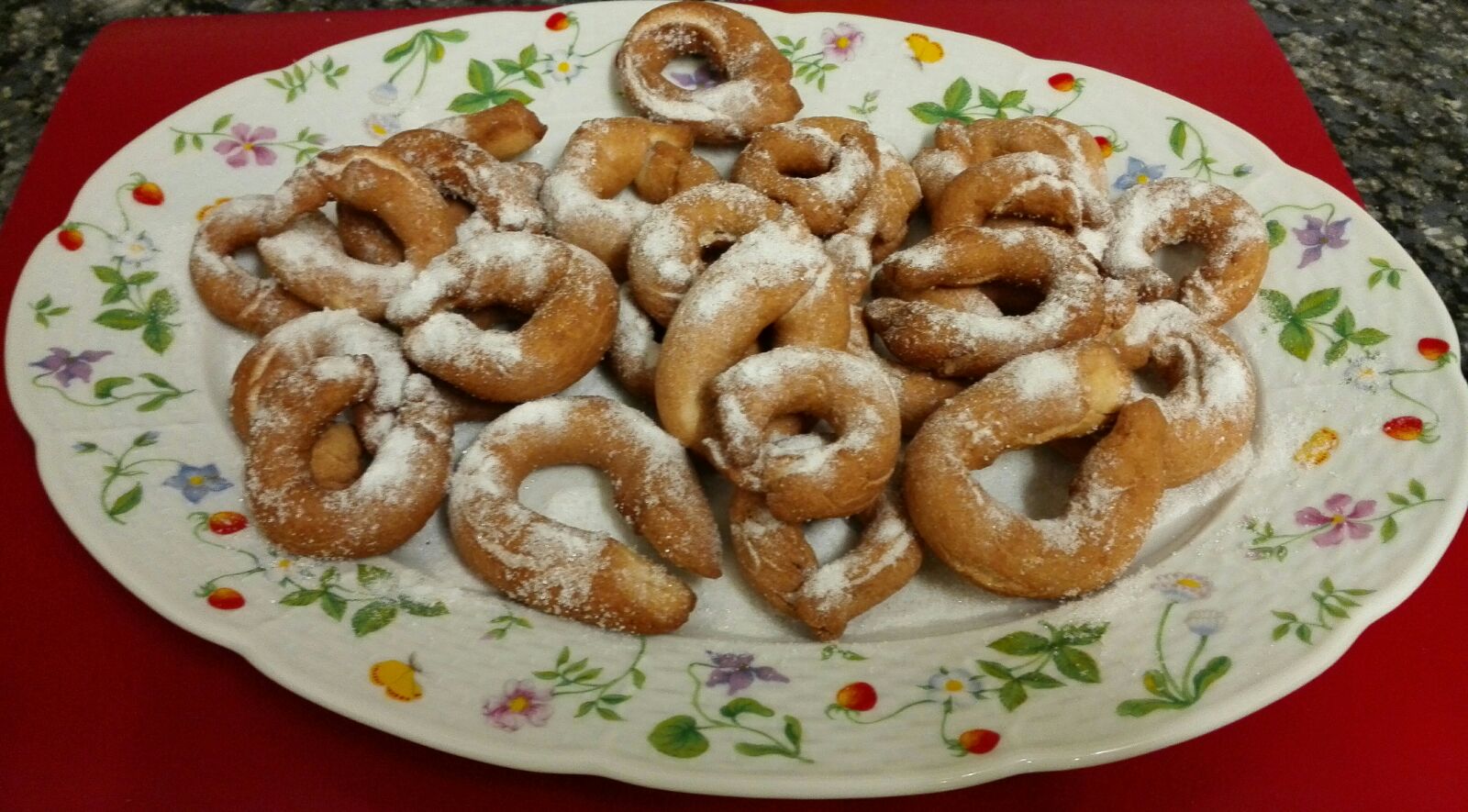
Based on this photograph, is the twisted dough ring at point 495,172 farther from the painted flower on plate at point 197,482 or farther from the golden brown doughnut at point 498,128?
the painted flower on plate at point 197,482

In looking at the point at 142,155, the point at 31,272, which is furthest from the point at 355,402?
the point at 142,155

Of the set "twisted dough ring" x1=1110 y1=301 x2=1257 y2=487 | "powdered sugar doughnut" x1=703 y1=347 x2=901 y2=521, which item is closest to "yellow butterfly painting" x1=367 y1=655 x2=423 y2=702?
"powdered sugar doughnut" x1=703 y1=347 x2=901 y2=521

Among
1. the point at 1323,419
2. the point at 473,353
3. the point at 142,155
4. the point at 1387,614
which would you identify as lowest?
the point at 1387,614

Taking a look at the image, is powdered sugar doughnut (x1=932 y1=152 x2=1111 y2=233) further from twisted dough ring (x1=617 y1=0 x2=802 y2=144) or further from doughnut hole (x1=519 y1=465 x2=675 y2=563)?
doughnut hole (x1=519 y1=465 x2=675 y2=563)

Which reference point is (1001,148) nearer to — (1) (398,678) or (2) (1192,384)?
(2) (1192,384)

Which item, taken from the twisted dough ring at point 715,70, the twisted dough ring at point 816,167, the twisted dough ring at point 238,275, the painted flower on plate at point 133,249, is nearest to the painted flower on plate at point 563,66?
the twisted dough ring at point 715,70

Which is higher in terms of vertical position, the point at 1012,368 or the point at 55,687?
the point at 1012,368

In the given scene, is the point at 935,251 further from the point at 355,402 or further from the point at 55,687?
the point at 55,687
